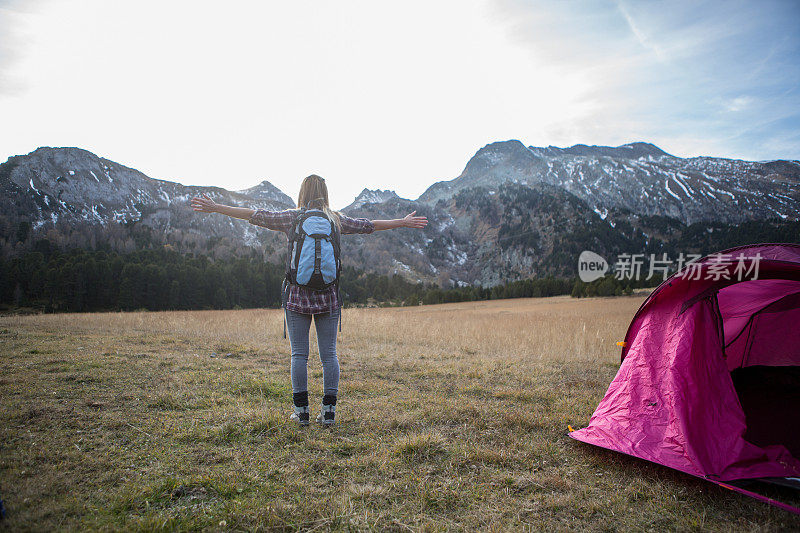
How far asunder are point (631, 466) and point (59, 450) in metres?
5.33

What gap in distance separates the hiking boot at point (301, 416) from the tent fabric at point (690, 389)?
3032 millimetres

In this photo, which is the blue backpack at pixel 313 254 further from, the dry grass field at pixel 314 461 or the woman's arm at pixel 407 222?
the dry grass field at pixel 314 461

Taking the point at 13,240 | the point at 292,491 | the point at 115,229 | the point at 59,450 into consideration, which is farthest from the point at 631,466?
the point at 115,229

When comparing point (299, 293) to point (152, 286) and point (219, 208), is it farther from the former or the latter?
point (152, 286)

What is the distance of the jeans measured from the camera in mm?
4281

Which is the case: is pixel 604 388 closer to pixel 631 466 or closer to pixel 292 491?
pixel 631 466

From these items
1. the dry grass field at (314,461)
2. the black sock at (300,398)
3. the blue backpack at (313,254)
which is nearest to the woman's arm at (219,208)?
the blue backpack at (313,254)

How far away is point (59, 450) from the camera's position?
3.40 metres

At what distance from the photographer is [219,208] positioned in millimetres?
4668

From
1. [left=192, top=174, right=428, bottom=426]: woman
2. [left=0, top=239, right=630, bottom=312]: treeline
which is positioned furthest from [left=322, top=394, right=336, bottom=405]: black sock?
[left=0, top=239, right=630, bottom=312]: treeline

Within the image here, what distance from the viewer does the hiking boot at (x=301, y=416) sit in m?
4.40

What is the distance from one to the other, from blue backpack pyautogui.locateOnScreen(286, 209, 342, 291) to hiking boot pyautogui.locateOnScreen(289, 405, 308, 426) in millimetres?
1462

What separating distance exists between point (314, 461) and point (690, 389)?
12.5 ft

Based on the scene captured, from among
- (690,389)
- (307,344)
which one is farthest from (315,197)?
(690,389)
